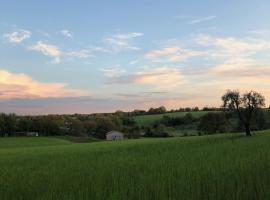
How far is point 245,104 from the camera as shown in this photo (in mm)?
56875

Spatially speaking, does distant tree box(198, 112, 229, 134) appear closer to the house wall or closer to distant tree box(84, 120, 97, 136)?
the house wall

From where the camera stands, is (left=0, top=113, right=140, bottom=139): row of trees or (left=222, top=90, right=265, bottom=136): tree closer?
(left=222, top=90, right=265, bottom=136): tree

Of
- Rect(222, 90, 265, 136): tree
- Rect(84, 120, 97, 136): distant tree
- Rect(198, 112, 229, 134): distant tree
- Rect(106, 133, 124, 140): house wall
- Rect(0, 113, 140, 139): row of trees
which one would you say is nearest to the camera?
Rect(222, 90, 265, 136): tree

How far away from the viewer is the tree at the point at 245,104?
56.1 metres

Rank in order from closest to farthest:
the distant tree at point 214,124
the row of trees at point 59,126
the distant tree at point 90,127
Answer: the distant tree at point 214,124, the row of trees at point 59,126, the distant tree at point 90,127

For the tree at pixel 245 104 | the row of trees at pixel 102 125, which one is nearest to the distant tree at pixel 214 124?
the row of trees at pixel 102 125

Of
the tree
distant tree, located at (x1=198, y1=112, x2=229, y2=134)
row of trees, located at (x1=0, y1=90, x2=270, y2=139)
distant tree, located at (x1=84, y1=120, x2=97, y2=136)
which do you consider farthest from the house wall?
the tree

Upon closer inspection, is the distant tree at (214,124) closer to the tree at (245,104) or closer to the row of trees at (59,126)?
the row of trees at (59,126)

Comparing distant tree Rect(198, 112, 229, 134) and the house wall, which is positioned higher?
distant tree Rect(198, 112, 229, 134)

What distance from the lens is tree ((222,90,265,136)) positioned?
5612cm

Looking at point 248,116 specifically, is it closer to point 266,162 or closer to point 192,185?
point 266,162

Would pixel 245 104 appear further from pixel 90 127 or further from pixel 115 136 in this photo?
pixel 90 127

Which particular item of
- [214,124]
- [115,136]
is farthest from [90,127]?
[214,124]

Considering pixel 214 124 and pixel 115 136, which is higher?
pixel 214 124
